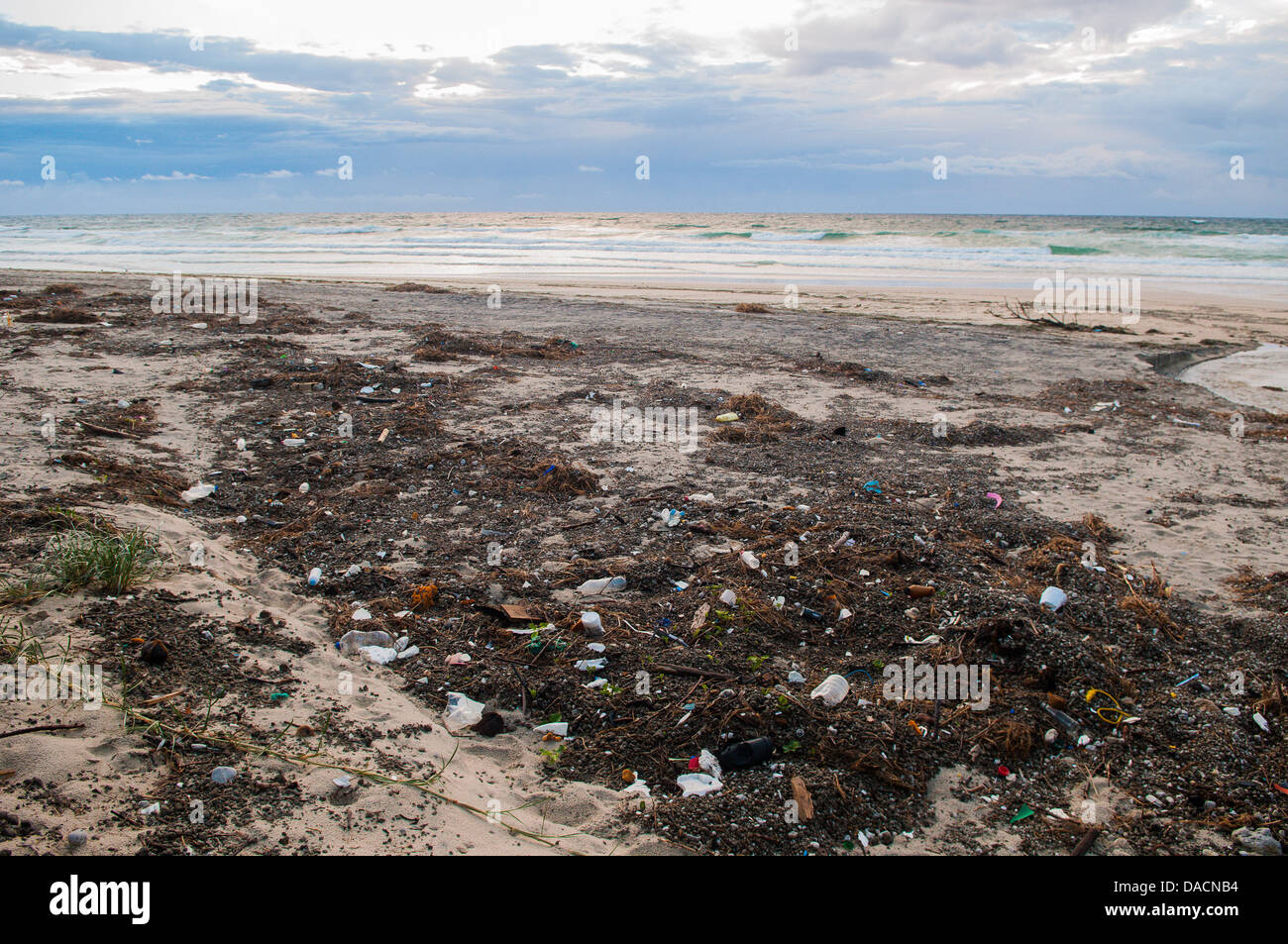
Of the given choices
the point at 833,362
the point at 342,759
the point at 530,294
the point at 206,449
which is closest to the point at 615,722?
the point at 342,759

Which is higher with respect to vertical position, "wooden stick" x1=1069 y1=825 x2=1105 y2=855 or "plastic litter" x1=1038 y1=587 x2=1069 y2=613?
"plastic litter" x1=1038 y1=587 x2=1069 y2=613

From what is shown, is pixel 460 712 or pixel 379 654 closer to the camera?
pixel 460 712

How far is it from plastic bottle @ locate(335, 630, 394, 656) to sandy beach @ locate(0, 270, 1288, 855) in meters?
0.07

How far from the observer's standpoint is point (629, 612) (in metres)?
3.54

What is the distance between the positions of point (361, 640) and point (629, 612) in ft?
4.09

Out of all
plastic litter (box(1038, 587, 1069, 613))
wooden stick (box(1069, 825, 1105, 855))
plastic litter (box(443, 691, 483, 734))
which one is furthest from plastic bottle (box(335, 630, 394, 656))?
plastic litter (box(1038, 587, 1069, 613))

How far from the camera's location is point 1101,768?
104 inches

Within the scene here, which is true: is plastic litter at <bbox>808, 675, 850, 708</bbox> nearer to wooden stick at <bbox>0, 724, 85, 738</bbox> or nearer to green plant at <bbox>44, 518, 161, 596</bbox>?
wooden stick at <bbox>0, 724, 85, 738</bbox>

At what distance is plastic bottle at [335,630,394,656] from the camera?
317 cm

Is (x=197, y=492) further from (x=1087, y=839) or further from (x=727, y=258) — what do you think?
(x=727, y=258)

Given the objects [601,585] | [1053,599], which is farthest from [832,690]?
[1053,599]

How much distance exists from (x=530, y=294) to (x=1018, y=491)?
13.2 metres

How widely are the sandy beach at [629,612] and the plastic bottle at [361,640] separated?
70 mm

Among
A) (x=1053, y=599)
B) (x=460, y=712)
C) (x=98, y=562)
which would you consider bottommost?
(x=460, y=712)
